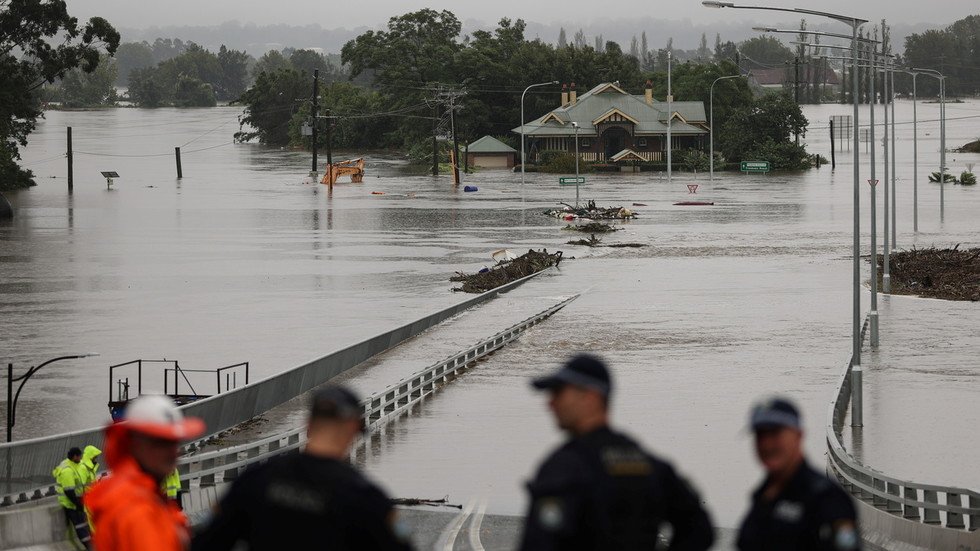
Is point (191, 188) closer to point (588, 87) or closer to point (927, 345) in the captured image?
point (588, 87)

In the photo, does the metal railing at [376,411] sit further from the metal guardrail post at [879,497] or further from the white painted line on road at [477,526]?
the metal guardrail post at [879,497]

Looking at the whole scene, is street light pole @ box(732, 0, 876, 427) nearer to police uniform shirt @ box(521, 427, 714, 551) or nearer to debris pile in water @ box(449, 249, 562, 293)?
police uniform shirt @ box(521, 427, 714, 551)

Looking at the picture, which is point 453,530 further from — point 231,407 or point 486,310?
point 486,310

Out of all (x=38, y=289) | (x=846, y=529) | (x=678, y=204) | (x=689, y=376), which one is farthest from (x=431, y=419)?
(x=678, y=204)

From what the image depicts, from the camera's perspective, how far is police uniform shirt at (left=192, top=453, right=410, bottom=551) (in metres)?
5.15

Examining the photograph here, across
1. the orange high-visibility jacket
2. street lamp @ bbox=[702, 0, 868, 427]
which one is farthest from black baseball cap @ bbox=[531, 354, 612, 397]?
street lamp @ bbox=[702, 0, 868, 427]

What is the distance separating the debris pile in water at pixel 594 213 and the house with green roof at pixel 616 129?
61.8 metres

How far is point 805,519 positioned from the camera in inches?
230

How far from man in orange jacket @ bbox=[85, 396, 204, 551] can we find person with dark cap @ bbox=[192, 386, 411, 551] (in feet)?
0.82

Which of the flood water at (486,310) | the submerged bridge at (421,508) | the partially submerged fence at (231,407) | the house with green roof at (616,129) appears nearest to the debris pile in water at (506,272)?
the flood water at (486,310)

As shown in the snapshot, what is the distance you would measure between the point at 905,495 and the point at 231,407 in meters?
12.0

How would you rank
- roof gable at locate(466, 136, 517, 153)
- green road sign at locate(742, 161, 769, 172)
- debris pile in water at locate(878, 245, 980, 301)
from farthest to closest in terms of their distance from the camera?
roof gable at locate(466, 136, 517, 153), green road sign at locate(742, 161, 769, 172), debris pile in water at locate(878, 245, 980, 301)

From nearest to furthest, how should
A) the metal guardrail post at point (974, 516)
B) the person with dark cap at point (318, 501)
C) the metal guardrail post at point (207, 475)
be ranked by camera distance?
the person with dark cap at point (318, 501), the metal guardrail post at point (974, 516), the metal guardrail post at point (207, 475)

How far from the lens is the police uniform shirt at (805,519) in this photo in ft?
19.0
